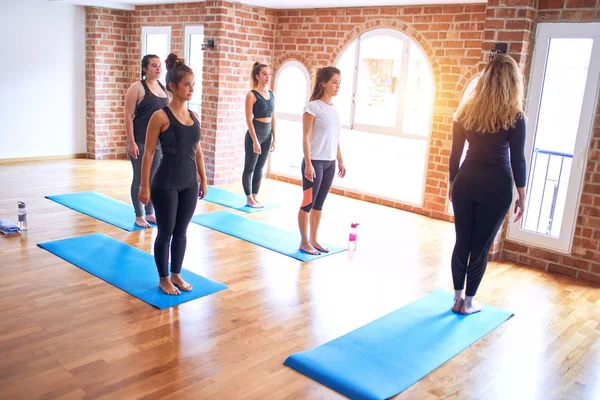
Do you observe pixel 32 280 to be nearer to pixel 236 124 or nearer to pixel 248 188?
pixel 248 188

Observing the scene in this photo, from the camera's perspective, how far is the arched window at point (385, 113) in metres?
5.98

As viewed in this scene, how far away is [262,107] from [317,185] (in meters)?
1.59

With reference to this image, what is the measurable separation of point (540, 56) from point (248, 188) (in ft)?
9.84

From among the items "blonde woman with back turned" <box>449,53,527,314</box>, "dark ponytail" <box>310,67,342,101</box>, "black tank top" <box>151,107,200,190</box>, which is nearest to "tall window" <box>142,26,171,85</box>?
"dark ponytail" <box>310,67,342,101</box>

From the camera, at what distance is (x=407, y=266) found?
14.2ft

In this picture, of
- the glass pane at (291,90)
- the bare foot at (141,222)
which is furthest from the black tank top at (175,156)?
the glass pane at (291,90)

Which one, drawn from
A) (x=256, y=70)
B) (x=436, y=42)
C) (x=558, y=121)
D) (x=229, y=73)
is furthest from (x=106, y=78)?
(x=558, y=121)

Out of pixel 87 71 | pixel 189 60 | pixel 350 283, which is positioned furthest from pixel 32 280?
pixel 87 71

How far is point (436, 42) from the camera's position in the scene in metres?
5.68

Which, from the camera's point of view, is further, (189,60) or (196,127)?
(189,60)

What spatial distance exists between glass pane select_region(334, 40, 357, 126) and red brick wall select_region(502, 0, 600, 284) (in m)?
2.62

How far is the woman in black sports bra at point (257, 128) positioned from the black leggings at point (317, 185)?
57.0 inches

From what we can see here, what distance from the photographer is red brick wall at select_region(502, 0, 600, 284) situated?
13.5 feet

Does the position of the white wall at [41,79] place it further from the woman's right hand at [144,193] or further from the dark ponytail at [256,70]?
the woman's right hand at [144,193]
